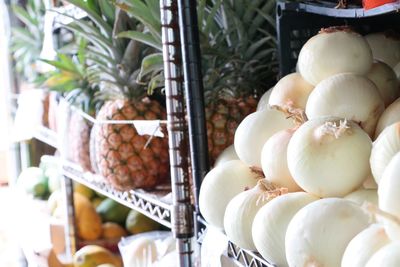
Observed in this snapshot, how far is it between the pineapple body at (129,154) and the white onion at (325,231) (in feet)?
2.41

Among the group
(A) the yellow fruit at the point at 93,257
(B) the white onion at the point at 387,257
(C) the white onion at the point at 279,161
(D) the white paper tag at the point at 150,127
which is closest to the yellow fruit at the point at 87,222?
(A) the yellow fruit at the point at 93,257

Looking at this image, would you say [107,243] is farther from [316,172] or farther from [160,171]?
[316,172]

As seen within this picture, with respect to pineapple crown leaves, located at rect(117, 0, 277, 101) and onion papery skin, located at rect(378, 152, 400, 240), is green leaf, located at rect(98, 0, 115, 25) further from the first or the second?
onion papery skin, located at rect(378, 152, 400, 240)

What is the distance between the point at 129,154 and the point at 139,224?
464 mm

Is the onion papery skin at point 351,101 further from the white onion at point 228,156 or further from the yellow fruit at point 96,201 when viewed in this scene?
the yellow fruit at point 96,201

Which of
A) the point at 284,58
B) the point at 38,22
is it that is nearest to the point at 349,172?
the point at 284,58

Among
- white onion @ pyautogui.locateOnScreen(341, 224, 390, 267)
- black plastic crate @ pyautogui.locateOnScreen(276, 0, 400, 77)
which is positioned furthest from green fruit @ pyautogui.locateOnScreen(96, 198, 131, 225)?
white onion @ pyautogui.locateOnScreen(341, 224, 390, 267)

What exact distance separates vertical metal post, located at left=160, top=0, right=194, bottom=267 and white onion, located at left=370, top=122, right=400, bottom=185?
0.42 metres

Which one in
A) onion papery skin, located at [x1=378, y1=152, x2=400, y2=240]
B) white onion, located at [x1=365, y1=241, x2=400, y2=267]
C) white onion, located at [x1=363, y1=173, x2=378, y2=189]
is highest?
onion papery skin, located at [x1=378, y1=152, x2=400, y2=240]

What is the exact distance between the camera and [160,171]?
1247 millimetres

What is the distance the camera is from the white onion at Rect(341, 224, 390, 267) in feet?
1.49

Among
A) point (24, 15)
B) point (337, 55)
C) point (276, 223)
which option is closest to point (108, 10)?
point (337, 55)

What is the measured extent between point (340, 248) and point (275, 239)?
0.31ft

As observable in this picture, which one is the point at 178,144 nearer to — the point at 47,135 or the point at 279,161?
the point at 279,161
